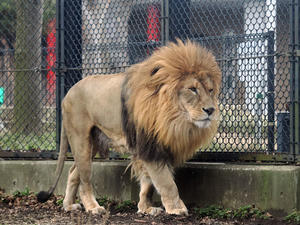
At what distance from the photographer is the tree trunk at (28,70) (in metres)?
7.35

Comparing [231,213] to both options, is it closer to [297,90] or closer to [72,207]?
[297,90]

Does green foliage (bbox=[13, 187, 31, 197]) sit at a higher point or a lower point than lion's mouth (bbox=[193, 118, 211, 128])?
lower

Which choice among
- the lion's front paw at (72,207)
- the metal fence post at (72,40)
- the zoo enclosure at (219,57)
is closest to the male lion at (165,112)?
the lion's front paw at (72,207)

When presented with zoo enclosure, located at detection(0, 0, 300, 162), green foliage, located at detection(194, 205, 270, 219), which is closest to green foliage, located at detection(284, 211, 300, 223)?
green foliage, located at detection(194, 205, 270, 219)

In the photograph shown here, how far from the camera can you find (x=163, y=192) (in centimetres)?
481

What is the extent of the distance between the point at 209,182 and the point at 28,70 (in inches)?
114

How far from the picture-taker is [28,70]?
692cm

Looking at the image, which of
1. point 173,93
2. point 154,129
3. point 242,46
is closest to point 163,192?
point 154,129

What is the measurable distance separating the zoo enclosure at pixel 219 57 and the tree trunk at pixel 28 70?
0.11 feet

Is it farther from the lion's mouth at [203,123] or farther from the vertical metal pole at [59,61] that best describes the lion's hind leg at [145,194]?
the vertical metal pole at [59,61]

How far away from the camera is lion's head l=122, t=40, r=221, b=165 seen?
4.70m

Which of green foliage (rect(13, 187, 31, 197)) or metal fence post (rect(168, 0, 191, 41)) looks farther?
green foliage (rect(13, 187, 31, 197))

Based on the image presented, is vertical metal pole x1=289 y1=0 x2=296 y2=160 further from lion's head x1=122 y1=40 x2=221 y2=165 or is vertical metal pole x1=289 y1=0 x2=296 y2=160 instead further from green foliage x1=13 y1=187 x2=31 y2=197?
green foliage x1=13 y1=187 x2=31 y2=197

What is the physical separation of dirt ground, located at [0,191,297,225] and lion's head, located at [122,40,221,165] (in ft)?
1.86
